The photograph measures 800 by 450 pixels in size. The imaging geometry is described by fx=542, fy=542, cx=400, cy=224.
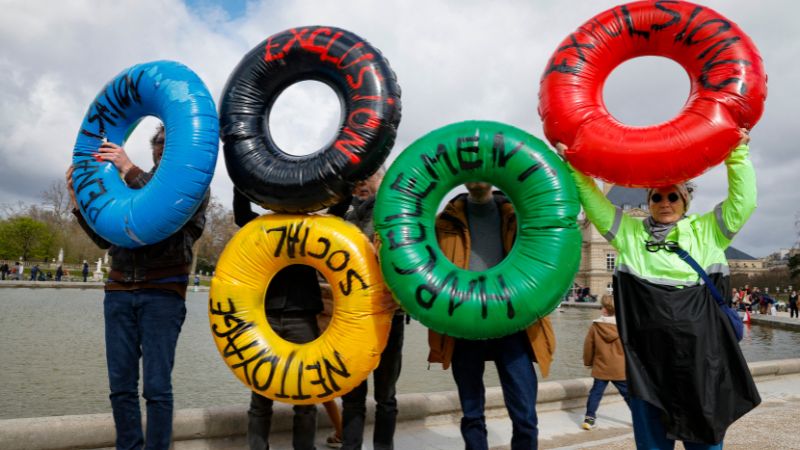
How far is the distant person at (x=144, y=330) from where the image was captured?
3164 mm

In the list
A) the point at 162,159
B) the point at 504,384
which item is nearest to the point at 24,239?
the point at 162,159

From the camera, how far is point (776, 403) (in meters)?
6.11

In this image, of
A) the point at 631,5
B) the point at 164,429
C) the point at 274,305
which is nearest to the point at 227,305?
the point at 274,305

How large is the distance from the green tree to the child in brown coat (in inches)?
1895

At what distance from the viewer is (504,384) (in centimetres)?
314

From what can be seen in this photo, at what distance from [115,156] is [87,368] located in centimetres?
533

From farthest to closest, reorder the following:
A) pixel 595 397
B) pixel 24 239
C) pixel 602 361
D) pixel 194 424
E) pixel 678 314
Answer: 1. pixel 24 239
2. pixel 602 361
3. pixel 595 397
4. pixel 194 424
5. pixel 678 314

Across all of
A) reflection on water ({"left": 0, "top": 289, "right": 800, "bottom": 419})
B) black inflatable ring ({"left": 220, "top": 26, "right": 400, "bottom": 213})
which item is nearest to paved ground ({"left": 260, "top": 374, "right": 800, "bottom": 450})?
black inflatable ring ({"left": 220, "top": 26, "right": 400, "bottom": 213})

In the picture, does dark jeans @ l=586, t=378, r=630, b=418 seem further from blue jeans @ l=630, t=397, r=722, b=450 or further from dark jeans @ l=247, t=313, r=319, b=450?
dark jeans @ l=247, t=313, r=319, b=450

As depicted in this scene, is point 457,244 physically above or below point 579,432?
above

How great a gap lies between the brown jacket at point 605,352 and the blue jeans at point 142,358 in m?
3.86

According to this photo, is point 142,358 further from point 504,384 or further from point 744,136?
point 744,136

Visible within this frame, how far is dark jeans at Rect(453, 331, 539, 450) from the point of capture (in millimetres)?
3059

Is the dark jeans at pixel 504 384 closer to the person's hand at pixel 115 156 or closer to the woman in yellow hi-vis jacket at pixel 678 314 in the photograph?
the woman in yellow hi-vis jacket at pixel 678 314
